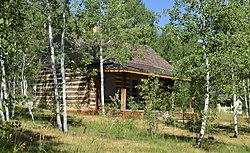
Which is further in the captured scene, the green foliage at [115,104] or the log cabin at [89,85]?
the log cabin at [89,85]

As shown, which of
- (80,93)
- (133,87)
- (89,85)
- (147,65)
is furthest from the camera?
(133,87)

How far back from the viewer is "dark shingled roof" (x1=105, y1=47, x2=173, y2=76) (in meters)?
24.9

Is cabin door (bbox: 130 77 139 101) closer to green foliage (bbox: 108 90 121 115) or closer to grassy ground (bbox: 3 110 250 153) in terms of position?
green foliage (bbox: 108 90 121 115)

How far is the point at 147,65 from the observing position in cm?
2977

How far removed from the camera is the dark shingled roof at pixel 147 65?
2493 centimetres

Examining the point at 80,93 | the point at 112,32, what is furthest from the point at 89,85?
the point at 112,32

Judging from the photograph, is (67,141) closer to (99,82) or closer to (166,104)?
(166,104)

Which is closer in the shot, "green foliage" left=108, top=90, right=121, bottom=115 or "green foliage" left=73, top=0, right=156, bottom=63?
"green foliage" left=108, top=90, right=121, bottom=115

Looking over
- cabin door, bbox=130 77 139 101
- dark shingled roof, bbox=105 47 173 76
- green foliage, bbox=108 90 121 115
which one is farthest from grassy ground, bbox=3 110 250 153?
cabin door, bbox=130 77 139 101

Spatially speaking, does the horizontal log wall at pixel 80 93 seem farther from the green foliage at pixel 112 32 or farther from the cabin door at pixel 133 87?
the cabin door at pixel 133 87

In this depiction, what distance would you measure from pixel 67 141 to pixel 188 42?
17.9 feet

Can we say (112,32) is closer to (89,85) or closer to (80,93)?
(89,85)

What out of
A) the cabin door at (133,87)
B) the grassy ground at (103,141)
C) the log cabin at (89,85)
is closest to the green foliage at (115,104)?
the grassy ground at (103,141)

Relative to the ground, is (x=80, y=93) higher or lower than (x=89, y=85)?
lower
